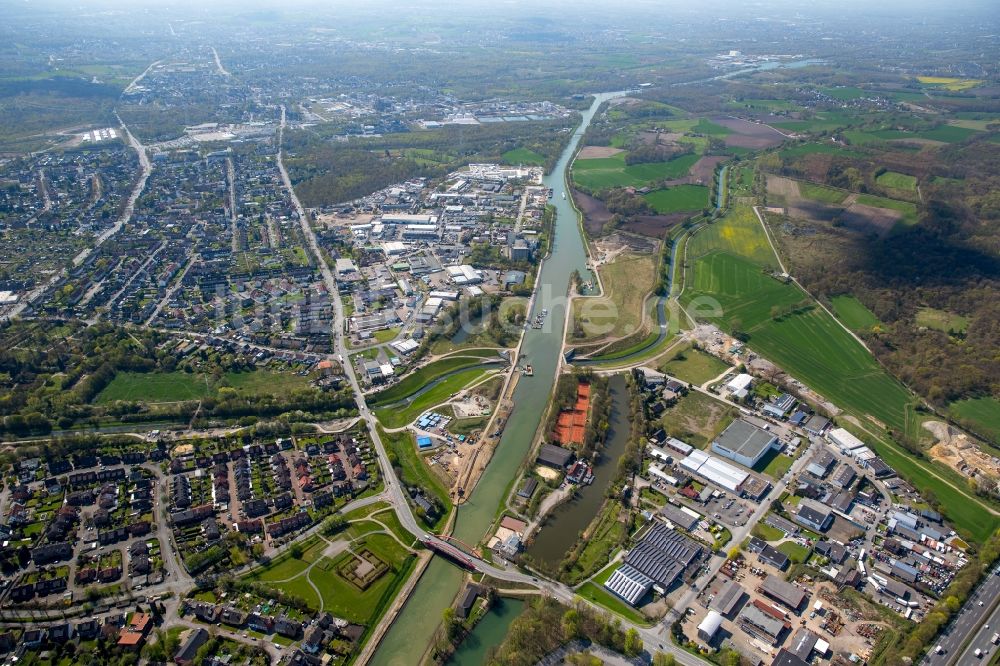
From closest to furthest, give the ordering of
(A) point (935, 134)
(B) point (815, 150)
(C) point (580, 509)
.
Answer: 1. (C) point (580, 509)
2. (B) point (815, 150)
3. (A) point (935, 134)

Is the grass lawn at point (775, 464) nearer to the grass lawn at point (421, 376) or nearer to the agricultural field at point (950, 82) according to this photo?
the grass lawn at point (421, 376)

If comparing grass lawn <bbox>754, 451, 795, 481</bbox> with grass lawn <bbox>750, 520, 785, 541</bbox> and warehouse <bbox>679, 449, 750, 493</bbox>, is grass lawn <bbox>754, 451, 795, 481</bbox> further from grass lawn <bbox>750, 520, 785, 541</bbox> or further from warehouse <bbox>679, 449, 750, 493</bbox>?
grass lawn <bbox>750, 520, 785, 541</bbox>

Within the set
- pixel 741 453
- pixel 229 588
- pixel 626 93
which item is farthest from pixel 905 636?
pixel 626 93

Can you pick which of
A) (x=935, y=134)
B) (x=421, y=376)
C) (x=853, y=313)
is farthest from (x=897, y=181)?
(x=421, y=376)

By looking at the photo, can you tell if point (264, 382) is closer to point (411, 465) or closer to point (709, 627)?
Answer: point (411, 465)

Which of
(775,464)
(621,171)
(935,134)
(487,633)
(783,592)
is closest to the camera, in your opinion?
(487,633)

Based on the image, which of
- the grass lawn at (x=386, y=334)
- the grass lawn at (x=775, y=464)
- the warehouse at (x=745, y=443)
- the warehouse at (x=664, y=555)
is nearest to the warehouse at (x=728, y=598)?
the warehouse at (x=664, y=555)

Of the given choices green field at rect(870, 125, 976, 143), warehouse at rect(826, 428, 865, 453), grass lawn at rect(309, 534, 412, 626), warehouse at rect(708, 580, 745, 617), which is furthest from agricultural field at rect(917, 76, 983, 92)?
grass lawn at rect(309, 534, 412, 626)

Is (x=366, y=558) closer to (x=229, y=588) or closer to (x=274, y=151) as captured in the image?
(x=229, y=588)
